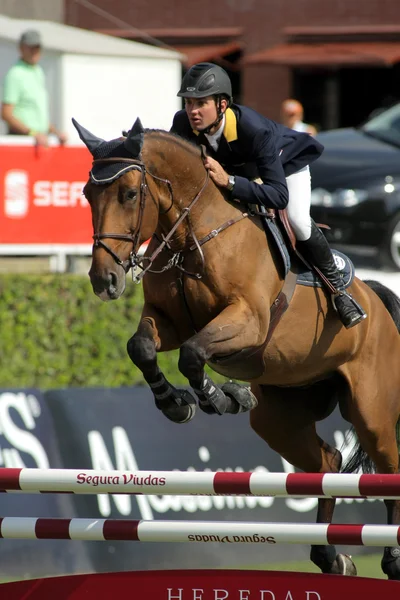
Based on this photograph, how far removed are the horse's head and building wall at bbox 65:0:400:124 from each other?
1261cm

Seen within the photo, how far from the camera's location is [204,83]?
570cm

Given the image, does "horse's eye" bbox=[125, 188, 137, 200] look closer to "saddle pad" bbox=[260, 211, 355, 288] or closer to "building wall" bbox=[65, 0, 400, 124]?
"saddle pad" bbox=[260, 211, 355, 288]

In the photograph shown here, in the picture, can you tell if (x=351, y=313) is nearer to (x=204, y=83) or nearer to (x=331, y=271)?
(x=331, y=271)

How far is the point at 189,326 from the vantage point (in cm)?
597

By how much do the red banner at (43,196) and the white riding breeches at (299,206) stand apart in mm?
4496

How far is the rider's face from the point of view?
5.70m

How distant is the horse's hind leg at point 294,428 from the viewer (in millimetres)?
6852

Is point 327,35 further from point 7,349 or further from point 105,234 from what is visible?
point 105,234

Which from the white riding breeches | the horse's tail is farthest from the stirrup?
the horse's tail

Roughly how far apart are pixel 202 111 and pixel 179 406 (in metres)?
1.30

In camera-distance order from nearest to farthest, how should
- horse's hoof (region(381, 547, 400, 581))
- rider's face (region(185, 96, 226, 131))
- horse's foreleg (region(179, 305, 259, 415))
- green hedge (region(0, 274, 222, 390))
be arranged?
1. horse's foreleg (region(179, 305, 259, 415))
2. rider's face (region(185, 96, 226, 131))
3. horse's hoof (region(381, 547, 400, 581))
4. green hedge (region(0, 274, 222, 390))

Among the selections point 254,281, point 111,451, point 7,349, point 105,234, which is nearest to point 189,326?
point 254,281

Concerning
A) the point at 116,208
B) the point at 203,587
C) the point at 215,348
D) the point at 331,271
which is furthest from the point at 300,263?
the point at 203,587

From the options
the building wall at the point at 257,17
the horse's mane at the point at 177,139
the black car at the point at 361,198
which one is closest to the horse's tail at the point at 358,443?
the horse's mane at the point at 177,139
